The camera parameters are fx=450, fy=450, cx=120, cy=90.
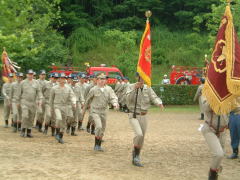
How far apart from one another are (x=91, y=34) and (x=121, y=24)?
167 inches

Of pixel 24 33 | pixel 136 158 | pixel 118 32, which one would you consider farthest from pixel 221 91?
pixel 118 32

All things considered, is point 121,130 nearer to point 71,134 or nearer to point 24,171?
point 71,134

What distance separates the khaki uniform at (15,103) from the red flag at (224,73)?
9553mm

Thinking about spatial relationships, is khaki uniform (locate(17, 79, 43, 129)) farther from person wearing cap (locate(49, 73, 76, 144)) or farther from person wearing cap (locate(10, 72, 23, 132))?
person wearing cap (locate(49, 73, 76, 144))

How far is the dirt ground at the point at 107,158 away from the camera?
9461mm

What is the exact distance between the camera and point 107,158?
1149 centimetres

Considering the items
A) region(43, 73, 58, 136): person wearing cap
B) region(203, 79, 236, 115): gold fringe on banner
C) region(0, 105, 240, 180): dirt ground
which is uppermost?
region(203, 79, 236, 115): gold fringe on banner

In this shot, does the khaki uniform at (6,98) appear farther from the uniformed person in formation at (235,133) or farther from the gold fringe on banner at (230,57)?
the gold fringe on banner at (230,57)

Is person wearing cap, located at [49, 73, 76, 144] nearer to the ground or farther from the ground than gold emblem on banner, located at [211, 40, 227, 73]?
nearer to the ground

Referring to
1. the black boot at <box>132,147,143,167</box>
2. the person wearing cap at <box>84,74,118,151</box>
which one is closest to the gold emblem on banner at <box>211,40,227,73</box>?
the black boot at <box>132,147,143,167</box>

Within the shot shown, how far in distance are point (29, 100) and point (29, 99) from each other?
39mm

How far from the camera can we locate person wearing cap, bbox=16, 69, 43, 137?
606 inches

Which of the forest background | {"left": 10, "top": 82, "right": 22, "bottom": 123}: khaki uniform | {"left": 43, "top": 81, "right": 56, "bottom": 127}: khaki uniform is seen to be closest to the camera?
{"left": 43, "top": 81, "right": 56, "bottom": 127}: khaki uniform

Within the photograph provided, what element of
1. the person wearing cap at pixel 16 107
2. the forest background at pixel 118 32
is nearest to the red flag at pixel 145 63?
the person wearing cap at pixel 16 107
